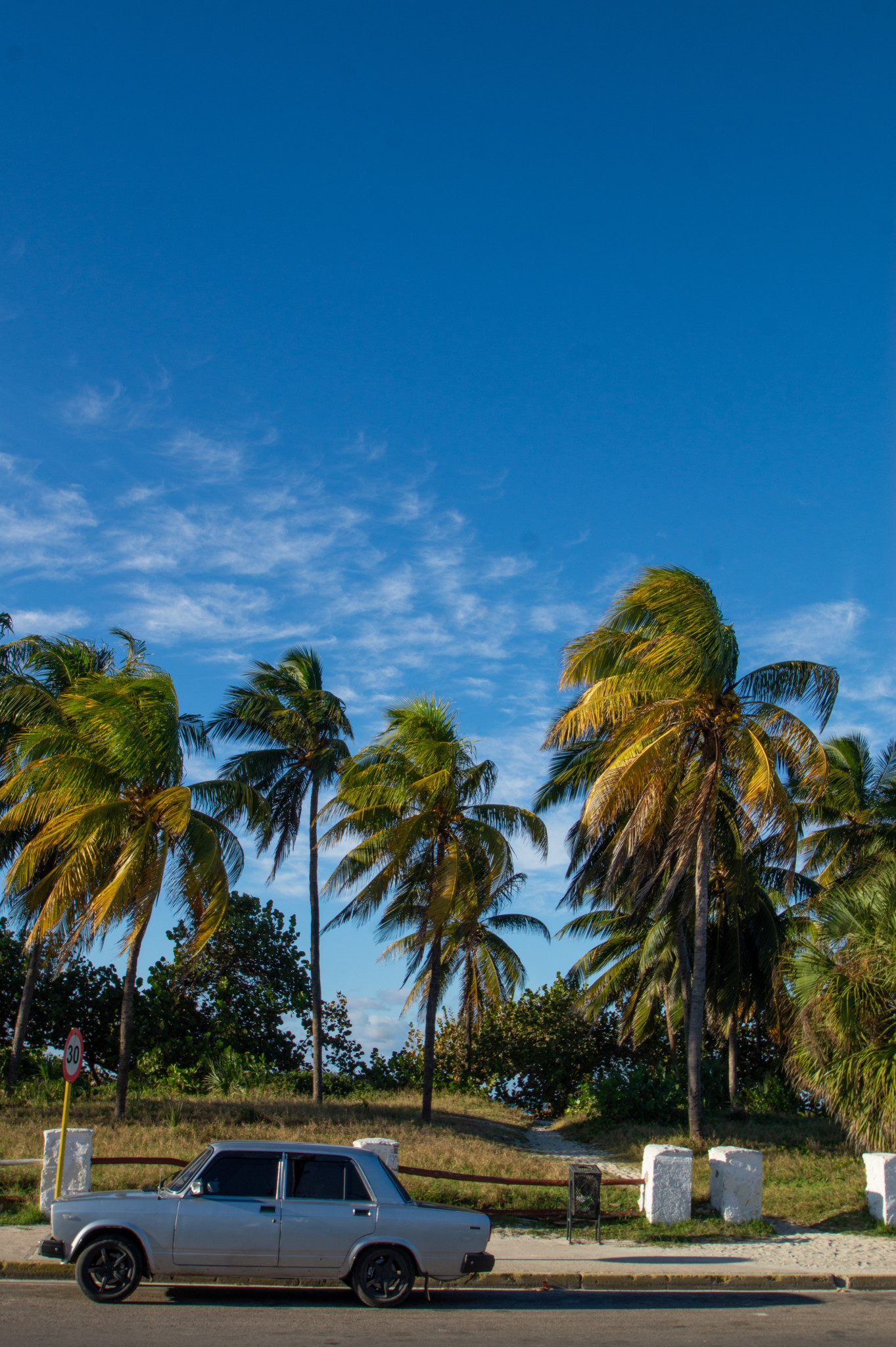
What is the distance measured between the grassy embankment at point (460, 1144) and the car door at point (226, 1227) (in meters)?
4.73

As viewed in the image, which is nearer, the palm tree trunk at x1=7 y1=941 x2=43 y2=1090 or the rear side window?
the rear side window

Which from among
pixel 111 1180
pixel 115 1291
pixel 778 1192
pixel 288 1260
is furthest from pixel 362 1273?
pixel 778 1192

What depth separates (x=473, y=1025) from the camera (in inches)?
1236

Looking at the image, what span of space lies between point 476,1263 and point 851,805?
897 inches

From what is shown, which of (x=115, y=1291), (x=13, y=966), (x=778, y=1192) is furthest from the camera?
(x=13, y=966)

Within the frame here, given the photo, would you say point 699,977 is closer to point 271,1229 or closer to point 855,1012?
point 855,1012

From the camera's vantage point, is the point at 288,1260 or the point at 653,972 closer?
the point at 288,1260

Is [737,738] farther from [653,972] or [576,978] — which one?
[576,978]

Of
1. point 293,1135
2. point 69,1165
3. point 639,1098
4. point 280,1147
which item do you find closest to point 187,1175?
point 280,1147

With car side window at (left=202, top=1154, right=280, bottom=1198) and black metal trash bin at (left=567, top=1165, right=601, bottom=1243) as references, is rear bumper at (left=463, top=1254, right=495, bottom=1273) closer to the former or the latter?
car side window at (left=202, top=1154, right=280, bottom=1198)

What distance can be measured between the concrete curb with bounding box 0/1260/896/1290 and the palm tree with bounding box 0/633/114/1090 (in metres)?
12.0

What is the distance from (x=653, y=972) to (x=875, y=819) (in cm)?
771

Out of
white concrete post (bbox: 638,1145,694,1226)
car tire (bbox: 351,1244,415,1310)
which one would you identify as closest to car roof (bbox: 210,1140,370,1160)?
car tire (bbox: 351,1244,415,1310)

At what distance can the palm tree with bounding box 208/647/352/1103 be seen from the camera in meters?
26.5
